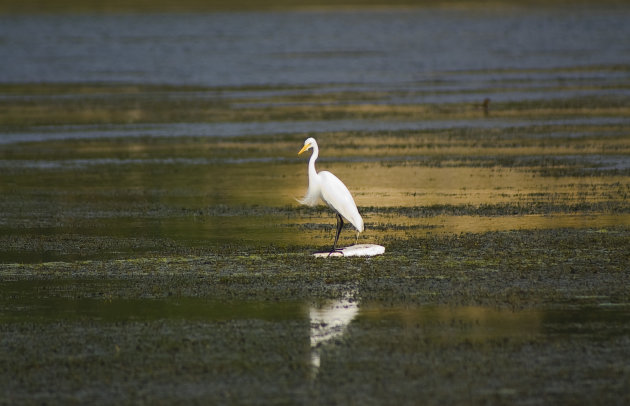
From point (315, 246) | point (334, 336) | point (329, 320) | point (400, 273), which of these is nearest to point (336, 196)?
point (315, 246)

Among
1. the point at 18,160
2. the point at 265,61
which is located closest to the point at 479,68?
the point at 265,61

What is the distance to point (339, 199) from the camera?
15.0 meters

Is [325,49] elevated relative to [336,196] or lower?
elevated

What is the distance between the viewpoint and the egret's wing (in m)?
14.8

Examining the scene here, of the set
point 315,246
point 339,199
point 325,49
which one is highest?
point 325,49

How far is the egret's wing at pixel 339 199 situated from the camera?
48.7 feet

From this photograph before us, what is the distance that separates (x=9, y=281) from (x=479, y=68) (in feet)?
124

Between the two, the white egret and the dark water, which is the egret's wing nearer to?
the white egret

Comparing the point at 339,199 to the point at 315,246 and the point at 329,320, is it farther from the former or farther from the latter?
the point at 329,320

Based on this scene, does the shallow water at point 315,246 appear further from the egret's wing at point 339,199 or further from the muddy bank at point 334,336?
the egret's wing at point 339,199

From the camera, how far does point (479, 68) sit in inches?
1939

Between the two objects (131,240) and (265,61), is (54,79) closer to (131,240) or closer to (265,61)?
(265,61)

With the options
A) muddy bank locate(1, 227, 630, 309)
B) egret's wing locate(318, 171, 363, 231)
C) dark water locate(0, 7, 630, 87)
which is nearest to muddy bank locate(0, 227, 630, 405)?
muddy bank locate(1, 227, 630, 309)

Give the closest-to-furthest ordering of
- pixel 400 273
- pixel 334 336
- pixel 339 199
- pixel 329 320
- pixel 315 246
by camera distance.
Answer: pixel 334 336, pixel 329 320, pixel 400 273, pixel 339 199, pixel 315 246
